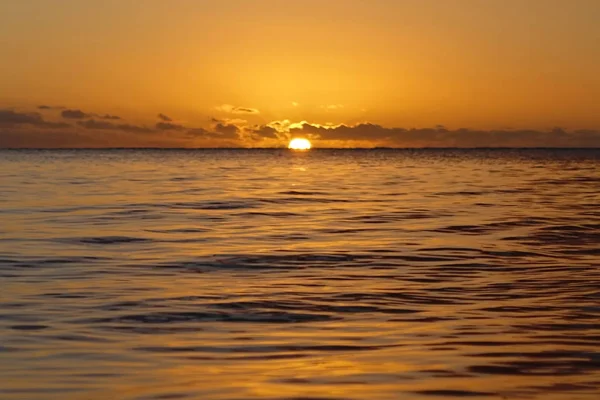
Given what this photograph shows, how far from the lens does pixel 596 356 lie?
361 inches

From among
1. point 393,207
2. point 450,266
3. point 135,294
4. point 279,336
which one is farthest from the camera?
point 393,207

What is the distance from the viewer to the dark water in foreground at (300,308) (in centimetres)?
829

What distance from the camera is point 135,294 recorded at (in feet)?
43.4

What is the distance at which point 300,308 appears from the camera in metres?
12.1

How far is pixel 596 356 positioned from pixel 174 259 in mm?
9882

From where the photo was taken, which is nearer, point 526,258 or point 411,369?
point 411,369

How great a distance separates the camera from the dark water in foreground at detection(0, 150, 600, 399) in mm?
8289

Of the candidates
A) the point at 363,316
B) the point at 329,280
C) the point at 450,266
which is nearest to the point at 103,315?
the point at 363,316

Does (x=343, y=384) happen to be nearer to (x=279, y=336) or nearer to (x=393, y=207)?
(x=279, y=336)

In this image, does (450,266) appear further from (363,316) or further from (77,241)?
(77,241)

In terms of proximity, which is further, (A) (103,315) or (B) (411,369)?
(A) (103,315)

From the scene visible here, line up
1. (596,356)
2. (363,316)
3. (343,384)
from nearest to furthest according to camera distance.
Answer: (343,384), (596,356), (363,316)

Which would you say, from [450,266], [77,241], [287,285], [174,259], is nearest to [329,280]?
[287,285]

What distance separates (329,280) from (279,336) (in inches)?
175
